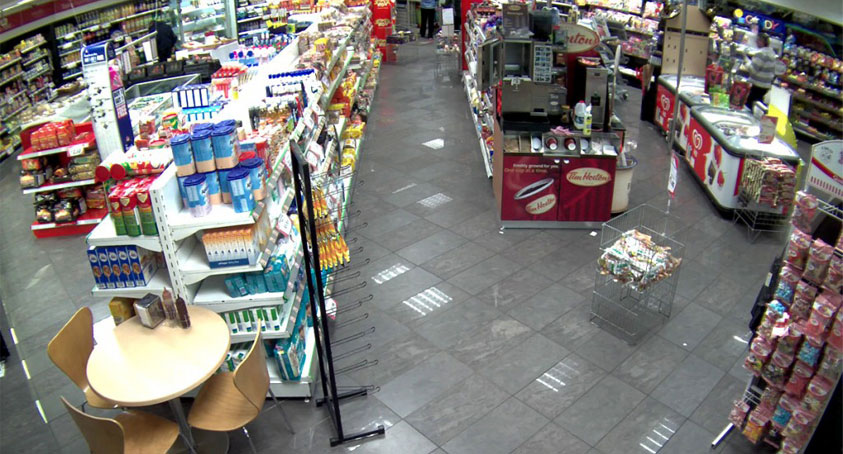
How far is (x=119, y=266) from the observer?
4250mm

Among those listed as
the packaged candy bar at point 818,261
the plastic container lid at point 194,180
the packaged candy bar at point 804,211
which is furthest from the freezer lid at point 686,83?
the plastic container lid at point 194,180

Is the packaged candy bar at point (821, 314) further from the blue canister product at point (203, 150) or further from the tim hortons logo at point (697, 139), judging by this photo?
the tim hortons logo at point (697, 139)

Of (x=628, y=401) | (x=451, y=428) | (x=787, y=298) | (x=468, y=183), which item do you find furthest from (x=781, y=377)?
(x=468, y=183)

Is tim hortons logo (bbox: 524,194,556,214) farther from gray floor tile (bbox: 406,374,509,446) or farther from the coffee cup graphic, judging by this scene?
gray floor tile (bbox: 406,374,509,446)

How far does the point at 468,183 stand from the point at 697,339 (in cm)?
406

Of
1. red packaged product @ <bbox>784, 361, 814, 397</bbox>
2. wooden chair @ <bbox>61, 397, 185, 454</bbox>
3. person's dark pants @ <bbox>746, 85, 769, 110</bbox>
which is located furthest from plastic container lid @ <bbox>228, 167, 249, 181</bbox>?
person's dark pants @ <bbox>746, 85, 769, 110</bbox>

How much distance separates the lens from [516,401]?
484 cm

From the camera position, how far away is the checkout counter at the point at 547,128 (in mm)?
7086

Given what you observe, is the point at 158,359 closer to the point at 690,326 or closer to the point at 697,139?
the point at 690,326

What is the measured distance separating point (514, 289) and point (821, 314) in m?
3.06

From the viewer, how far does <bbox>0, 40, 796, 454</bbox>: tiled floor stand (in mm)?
4586

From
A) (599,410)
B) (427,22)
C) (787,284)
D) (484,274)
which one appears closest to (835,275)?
(787,284)

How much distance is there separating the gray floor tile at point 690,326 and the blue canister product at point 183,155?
165 inches

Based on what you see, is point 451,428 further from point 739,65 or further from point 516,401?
point 739,65
